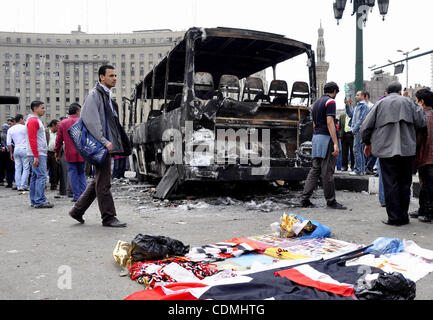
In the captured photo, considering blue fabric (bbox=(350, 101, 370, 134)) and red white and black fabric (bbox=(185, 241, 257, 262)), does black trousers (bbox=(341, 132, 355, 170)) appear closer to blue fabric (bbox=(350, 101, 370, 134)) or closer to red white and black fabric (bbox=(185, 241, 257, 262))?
blue fabric (bbox=(350, 101, 370, 134))

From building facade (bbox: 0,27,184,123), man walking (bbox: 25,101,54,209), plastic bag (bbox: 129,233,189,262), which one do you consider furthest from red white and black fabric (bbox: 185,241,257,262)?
building facade (bbox: 0,27,184,123)

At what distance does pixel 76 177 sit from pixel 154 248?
4.45 meters

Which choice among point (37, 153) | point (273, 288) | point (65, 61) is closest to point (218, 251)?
point (273, 288)

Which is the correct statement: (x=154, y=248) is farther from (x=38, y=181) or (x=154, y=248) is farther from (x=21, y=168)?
(x=21, y=168)

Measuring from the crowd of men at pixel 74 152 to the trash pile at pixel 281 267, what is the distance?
5.53 ft

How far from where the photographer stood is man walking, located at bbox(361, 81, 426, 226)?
16.1ft

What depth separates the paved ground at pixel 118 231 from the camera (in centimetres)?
279

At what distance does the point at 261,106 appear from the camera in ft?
23.0

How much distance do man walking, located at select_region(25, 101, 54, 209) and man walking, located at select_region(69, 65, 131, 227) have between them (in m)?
2.05

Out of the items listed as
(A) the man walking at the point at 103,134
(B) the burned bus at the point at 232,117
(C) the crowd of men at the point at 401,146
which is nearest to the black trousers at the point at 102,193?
(A) the man walking at the point at 103,134

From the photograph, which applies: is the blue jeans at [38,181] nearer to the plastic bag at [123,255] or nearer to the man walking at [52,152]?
the man walking at [52,152]

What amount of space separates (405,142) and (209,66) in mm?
4980
